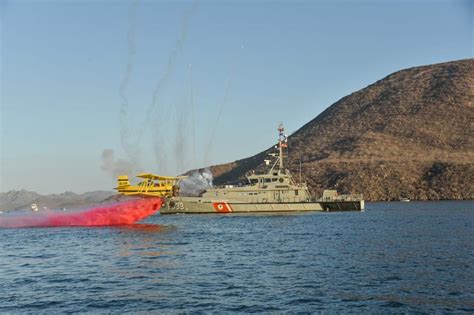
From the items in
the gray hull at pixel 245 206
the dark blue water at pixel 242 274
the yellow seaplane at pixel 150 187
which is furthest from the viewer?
the gray hull at pixel 245 206

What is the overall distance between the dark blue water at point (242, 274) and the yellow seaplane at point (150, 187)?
2501 cm

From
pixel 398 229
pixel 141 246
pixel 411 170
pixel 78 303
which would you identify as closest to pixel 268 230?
pixel 398 229

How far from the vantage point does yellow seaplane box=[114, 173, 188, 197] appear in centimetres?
7956

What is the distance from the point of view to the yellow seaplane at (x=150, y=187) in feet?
261

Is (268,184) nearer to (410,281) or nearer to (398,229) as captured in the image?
(398,229)

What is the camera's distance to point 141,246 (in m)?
46.8

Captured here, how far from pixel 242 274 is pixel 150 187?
52.1 meters

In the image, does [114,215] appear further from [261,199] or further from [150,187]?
[261,199]

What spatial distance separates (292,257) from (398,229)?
92.2 ft

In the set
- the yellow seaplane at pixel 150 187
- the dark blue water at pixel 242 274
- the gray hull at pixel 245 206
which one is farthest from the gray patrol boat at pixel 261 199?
the dark blue water at pixel 242 274

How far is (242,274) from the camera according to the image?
103 ft

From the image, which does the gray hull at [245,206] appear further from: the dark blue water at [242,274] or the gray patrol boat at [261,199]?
the dark blue water at [242,274]

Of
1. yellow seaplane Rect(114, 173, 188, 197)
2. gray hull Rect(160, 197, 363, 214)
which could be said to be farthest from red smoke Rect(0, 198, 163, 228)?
gray hull Rect(160, 197, 363, 214)

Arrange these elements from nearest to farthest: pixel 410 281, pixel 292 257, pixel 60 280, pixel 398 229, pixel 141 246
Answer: pixel 410 281, pixel 60 280, pixel 292 257, pixel 141 246, pixel 398 229
